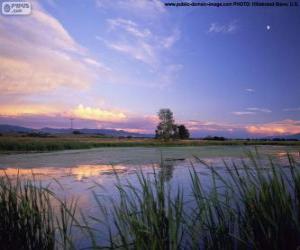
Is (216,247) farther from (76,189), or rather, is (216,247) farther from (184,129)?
(184,129)

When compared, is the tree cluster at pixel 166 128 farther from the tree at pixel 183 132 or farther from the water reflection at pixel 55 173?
the water reflection at pixel 55 173

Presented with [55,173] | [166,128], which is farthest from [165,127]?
[55,173]

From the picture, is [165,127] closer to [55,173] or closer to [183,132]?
[183,132]

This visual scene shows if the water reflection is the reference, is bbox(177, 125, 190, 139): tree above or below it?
above

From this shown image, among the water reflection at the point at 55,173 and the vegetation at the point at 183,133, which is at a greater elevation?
the vegetation at the point at 183,133

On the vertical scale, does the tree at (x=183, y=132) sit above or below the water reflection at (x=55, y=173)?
above

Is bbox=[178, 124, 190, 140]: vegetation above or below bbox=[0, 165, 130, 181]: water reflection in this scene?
above

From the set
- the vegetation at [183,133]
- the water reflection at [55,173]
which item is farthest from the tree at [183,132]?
the water reflection at [55,173]

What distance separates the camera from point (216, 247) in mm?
3365

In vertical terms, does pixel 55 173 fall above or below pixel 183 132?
below

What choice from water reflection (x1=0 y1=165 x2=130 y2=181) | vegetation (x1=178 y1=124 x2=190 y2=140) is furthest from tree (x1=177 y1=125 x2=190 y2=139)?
water reflection (x1=0 y1=165 x2=130 y2=181)

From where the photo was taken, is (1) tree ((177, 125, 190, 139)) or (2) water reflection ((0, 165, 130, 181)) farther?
(1) tree ((177, 125, 190, 139))

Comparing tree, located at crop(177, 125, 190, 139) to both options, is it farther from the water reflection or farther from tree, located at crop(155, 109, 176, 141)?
the water reflection

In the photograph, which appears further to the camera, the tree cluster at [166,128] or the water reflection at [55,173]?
the tree cluster at [166,128]
